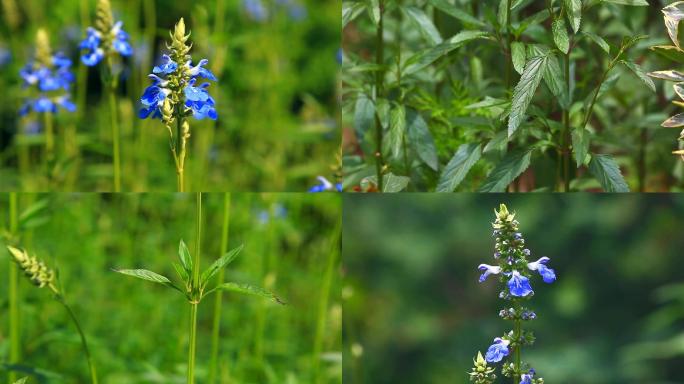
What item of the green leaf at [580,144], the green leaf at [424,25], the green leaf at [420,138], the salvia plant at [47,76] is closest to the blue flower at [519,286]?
the green leaf at [580,144]

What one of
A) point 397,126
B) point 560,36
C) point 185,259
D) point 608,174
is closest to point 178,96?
point 185,259

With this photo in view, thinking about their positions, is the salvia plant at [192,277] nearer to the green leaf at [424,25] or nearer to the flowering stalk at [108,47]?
the flowering stalk at [108,47]

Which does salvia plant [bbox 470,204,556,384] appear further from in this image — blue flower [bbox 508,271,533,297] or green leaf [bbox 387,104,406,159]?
green leaf [bbox 387,104,406,159]

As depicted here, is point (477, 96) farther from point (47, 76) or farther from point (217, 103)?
point (47, 76)

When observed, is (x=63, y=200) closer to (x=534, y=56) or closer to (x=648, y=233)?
(x=534, y=56)

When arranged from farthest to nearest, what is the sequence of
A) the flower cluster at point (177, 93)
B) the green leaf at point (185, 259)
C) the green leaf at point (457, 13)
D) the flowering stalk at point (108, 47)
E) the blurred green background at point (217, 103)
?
1. the blurred green background at point (217, 103)
2. the flowering stalk at point (108, 47)
3. the green leaf at point (457, 13)
4. the flower cluster at point (177, 93)
5. the green leaf at point (185, 259)

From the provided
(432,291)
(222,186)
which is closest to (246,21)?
(222,186)
